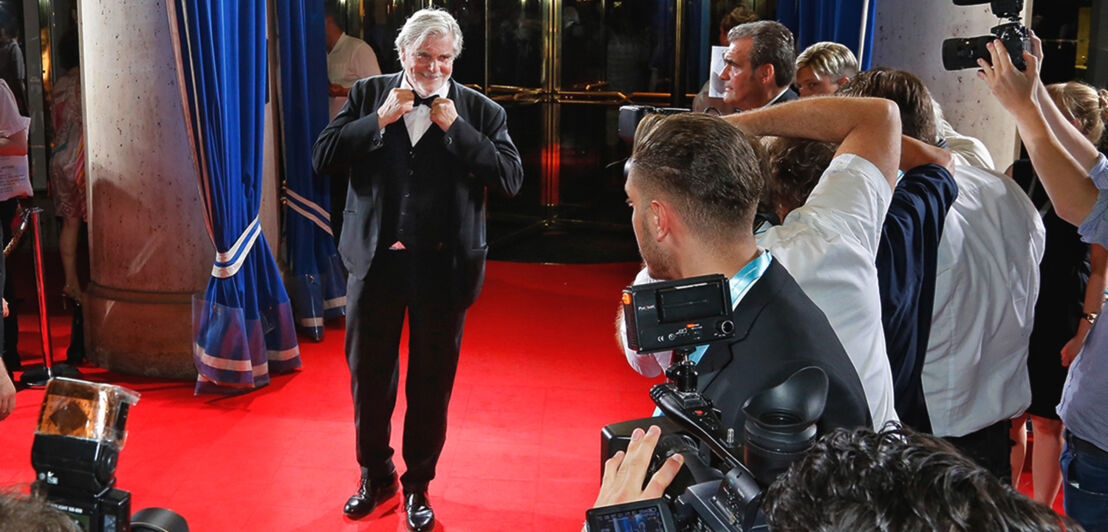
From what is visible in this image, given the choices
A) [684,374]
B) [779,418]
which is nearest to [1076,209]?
[684,374]

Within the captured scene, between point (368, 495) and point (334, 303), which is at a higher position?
point (334, 303)

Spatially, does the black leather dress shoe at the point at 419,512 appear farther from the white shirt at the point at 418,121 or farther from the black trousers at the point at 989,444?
the black trousers at the point at 989,444

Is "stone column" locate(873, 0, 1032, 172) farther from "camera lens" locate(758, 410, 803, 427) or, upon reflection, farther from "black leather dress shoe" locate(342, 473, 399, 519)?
"camera lens" locate(758, 410, 803, 427)

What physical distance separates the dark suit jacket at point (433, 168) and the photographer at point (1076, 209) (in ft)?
4.55

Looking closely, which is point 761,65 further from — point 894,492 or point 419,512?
point 894,492

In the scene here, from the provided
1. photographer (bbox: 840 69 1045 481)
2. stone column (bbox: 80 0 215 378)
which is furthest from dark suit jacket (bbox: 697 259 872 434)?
stone column (bbox: 80 0 215 378)

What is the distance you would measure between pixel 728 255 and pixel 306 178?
4.03 meters

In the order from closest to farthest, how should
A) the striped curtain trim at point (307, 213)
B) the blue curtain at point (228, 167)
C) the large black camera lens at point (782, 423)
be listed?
the large black camera lens at point (782, 423)
the blue curtain at point (228, 167)
the striped curtain trim at point (307, 213)

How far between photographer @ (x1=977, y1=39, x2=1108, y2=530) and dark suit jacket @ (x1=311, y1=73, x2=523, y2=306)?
1.39m

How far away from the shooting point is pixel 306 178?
5.15 m

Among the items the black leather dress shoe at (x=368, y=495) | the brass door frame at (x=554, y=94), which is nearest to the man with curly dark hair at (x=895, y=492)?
the black leather dress shoe at (x=368, y=495)

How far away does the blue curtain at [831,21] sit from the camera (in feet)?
13.2

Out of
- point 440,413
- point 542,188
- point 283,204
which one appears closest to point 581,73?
point 542,188

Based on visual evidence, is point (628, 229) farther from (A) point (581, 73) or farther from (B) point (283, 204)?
(B) point (283, 204)
